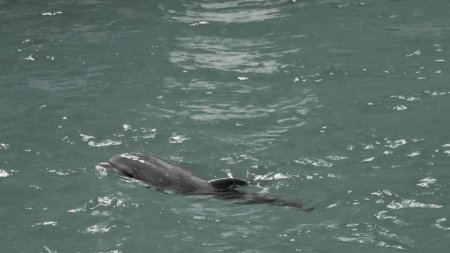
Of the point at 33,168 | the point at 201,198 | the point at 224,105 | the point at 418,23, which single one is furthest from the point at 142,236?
the point at 418,23

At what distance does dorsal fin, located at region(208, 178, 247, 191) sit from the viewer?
9477 mm

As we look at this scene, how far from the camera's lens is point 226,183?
379 inches

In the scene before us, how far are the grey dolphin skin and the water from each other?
118 mm

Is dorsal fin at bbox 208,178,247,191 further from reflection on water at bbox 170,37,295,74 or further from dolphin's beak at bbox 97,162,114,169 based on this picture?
reflection on water at bbox 170,37,295,74

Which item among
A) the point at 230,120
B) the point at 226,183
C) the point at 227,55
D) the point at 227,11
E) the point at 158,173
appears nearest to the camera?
the point at 226,183

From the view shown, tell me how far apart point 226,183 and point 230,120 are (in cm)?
286

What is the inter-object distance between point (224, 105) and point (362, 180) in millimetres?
3260

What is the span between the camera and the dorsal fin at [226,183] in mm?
9477

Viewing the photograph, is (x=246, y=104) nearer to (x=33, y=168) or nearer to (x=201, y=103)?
(x=201, y=103)

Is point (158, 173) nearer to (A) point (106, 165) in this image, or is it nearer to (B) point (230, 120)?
(A) point (106, 165)

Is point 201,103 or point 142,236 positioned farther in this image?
point 201,103

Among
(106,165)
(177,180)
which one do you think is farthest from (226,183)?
(106,165)

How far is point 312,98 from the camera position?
516 inches

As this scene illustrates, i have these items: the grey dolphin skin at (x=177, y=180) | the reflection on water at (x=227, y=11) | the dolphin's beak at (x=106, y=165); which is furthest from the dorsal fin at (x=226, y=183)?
the reflection on water at (x=227, y=11)
